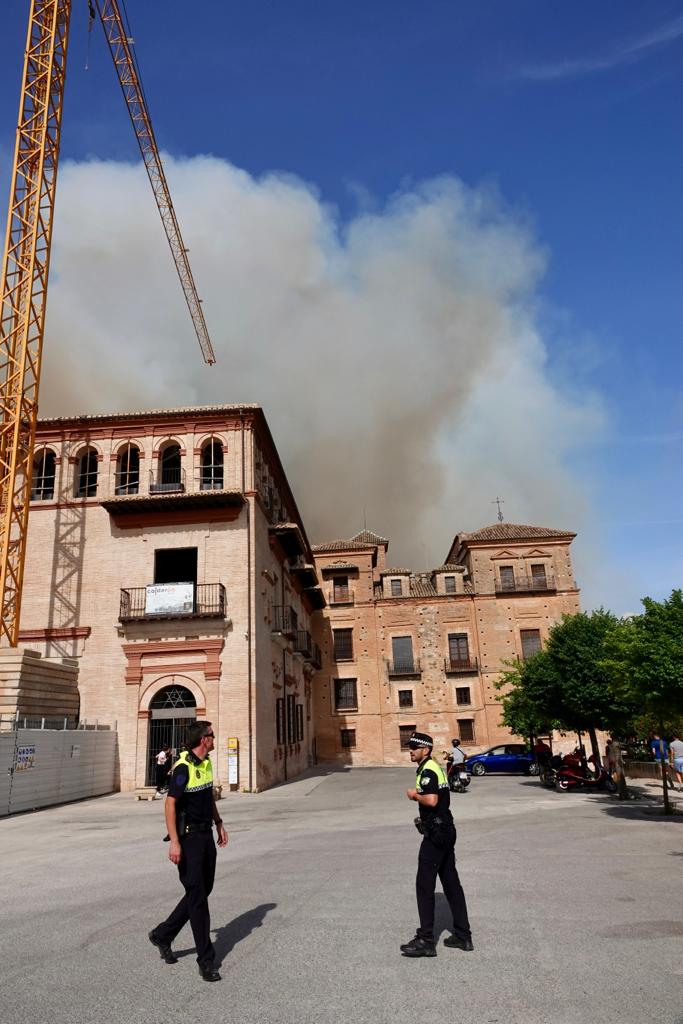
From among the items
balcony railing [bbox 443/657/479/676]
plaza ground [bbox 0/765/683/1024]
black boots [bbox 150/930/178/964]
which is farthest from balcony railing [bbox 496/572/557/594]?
black boots [bbox 150/930/178/964]

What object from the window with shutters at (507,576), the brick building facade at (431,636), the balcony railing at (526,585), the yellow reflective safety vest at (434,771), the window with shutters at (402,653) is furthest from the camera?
the window with shutters at (507,576)

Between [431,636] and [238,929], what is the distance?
3583 centimetres

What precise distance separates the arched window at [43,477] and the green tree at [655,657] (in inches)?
821

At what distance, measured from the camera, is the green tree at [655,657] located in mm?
12625

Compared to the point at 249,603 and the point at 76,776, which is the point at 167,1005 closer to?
the point at 76,776

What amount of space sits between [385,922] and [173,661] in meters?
17.9

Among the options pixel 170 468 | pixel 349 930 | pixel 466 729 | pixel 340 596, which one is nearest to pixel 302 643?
pixel 340 596

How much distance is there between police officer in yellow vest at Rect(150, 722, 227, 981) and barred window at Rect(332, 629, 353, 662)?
121ft

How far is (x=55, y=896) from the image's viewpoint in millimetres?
Answer: 7953

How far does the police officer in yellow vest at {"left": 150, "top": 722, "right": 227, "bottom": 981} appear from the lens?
5082mm

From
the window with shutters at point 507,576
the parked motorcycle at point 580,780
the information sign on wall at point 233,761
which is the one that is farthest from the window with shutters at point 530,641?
the information sign on wall at point 233,761

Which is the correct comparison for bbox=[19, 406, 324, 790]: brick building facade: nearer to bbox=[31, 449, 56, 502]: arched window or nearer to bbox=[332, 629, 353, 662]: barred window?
bbox=[31, 449, 56, 502]: arched window

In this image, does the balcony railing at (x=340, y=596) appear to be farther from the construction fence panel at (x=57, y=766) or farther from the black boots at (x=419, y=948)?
the black boots at (x=419, y=948)

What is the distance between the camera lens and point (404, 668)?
41.0 metres
